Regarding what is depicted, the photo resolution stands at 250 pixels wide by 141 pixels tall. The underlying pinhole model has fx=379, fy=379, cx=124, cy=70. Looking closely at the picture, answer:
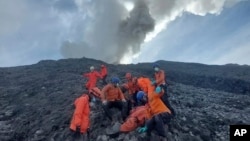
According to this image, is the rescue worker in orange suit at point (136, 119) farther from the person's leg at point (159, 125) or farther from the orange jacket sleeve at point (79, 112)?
the orange jacket sleeve at point (79, 112)

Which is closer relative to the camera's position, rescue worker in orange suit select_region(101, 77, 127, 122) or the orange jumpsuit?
the orange jumpsuit

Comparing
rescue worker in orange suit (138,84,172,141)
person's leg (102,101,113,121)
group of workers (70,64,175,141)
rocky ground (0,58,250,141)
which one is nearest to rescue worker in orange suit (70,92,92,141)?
group of workers (70,64,175,141)

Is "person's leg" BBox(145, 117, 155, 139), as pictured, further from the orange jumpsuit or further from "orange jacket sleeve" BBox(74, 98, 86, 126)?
"orange jacket sleeve" BBox(74, 98, 86, 126)

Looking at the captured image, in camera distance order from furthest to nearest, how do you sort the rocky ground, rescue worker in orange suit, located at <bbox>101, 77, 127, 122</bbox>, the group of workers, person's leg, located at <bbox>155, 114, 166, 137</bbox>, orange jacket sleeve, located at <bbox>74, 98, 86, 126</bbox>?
the rocky ground, rescue worker in orange suit, located at <bbox>101, 77, 127, 122</bbox>, orange jacket sleeve, located at <bbox>74, 98, 86, 126</bbox>, the group of workers, person's leg, located at <bbox>155, 114, 166, 137</bbox>

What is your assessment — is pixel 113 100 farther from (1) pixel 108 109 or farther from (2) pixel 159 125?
(2) pixel 159 125

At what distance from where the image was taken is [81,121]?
15609 mm

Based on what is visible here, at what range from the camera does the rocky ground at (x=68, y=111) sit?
56.5 feet

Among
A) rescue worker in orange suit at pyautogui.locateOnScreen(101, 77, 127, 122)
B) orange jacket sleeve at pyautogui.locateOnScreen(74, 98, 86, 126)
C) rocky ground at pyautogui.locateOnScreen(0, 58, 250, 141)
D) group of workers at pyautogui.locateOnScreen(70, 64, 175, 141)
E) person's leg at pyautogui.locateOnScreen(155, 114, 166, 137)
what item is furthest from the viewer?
rocky ground at pyautogui.locateOnScreen(0, 58, 250, 141)

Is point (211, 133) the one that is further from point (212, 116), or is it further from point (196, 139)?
point (212, 116)

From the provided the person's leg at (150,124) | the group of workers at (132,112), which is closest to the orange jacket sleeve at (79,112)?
the group of workers at (132,112)

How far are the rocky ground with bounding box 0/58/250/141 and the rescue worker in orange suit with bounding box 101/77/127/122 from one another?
85cm

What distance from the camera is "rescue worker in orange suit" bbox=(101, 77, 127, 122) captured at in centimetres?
1658

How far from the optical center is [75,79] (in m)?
29.1

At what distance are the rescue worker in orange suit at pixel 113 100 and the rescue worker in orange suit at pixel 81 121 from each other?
1.14 metres
